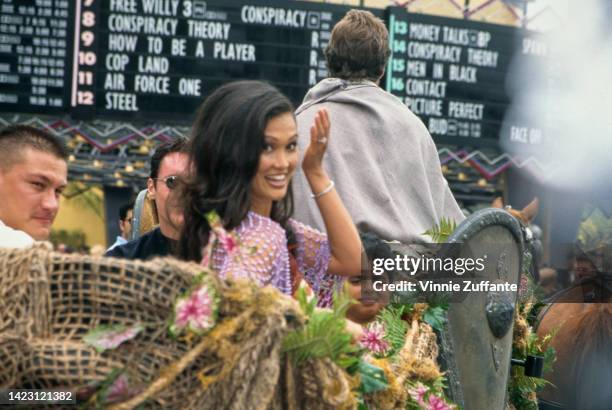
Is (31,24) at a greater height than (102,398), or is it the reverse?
(31,24)

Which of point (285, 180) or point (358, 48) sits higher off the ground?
point (358, 48)

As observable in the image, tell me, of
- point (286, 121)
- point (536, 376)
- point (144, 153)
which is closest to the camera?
point (286, 121)

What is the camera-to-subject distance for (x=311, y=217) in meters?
4.66

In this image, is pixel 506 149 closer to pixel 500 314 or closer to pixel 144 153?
pixel 144 153

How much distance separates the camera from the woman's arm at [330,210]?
139 inches

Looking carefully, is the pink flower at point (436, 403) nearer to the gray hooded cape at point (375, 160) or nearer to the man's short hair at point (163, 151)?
the gray hooded cape at point (375, 160)

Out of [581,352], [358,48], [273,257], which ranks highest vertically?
[358,48]

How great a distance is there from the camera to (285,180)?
341 cm

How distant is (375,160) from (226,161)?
1.75 m

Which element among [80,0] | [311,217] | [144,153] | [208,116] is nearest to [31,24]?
[80,0]

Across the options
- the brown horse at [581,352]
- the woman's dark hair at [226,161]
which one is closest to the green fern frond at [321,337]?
the woman's dark hair at [226,161]

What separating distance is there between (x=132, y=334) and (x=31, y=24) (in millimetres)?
9077

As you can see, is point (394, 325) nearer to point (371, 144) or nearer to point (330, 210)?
point (330, 210)

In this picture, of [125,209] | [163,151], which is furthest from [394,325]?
[125,209]
